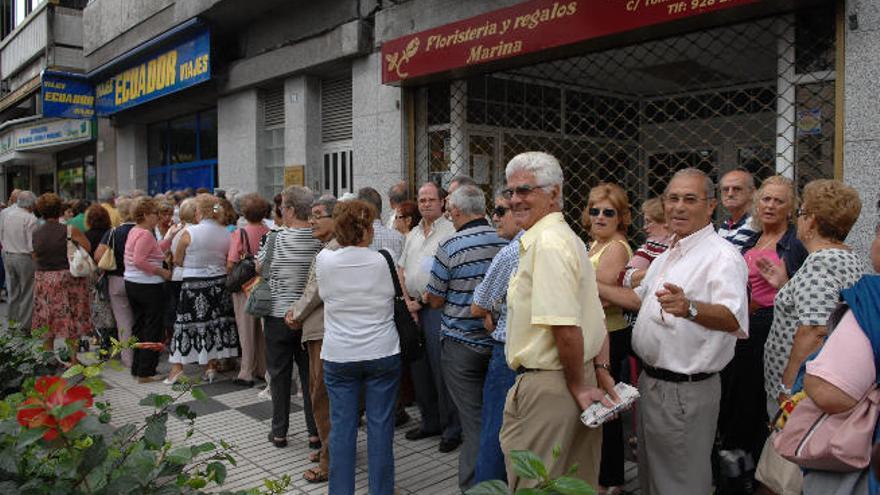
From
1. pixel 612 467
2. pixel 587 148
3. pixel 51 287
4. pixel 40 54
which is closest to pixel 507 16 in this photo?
pixel 587 148

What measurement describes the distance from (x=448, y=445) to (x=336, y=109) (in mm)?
6034

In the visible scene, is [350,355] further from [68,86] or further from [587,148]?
[68,86]

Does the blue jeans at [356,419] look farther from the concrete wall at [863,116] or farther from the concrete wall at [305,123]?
the concrete wall at [305,123]

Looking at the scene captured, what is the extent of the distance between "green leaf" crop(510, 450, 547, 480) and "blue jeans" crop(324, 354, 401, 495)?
237 cm

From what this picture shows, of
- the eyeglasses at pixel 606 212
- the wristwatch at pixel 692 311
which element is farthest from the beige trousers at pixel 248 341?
the wristwatch at pixel 692 311

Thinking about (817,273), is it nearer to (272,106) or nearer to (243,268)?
Answer: (243,268)

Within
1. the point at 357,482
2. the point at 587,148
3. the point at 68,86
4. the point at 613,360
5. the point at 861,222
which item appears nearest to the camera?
the point at 613,360

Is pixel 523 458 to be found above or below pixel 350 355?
above

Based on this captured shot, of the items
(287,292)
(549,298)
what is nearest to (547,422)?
(549,298)

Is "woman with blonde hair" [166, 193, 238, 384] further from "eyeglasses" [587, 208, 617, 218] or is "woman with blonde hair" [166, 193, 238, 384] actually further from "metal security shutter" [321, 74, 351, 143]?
"eyeglasses" [587, 208, 617, 218]

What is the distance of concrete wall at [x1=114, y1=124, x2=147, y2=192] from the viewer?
14.6 metres

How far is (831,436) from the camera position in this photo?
6.96 ft

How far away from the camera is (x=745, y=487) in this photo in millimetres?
3893

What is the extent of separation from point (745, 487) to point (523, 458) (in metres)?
3.05
